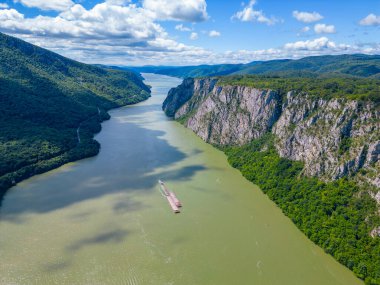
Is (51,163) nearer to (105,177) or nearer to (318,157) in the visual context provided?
(105,177)

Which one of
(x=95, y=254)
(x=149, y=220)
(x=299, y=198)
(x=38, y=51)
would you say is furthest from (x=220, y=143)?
(x=38, y=51)

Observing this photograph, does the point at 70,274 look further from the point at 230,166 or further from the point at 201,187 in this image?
the point at 230,166

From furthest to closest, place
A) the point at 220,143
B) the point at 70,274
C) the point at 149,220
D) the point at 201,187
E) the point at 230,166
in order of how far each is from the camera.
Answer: the point at 220,143, the point at 230,166, the point at 201,187, the point at 149,220, the point at 70,274

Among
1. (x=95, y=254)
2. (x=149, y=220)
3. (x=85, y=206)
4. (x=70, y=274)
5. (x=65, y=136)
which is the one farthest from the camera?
(x=65, y=136)

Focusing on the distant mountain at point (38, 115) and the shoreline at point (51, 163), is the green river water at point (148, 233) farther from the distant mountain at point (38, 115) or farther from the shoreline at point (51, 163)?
the distant mountain at point (38, 115)

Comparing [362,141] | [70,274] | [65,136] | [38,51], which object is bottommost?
[70,274]

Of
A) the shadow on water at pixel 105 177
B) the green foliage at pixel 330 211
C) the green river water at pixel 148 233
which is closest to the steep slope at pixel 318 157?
the green foliage at pixel 330 211

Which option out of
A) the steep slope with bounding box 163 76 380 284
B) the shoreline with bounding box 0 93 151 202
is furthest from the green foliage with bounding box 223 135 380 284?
the shoreline with bounding box 0 93 151 202

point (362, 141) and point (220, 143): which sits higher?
point (362, 141)
